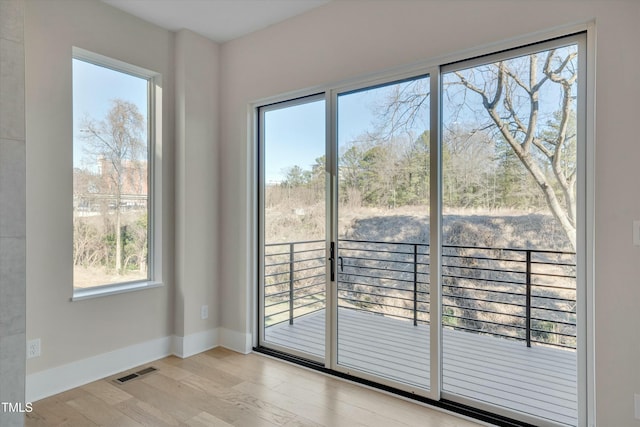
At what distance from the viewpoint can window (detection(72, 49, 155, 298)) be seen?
→ 9.54 feet

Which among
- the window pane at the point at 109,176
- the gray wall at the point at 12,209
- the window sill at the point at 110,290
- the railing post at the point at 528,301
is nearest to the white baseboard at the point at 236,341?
the window sill at the point at 110,290

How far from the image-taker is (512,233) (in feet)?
7.55

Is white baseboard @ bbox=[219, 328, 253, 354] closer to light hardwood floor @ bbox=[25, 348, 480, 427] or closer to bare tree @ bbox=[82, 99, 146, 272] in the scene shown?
light hardwood floor @ bbox=[25, 348, 480, 427]

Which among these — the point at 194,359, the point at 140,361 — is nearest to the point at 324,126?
the point at 194,359

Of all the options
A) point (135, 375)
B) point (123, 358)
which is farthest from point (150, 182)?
point (135, 375)

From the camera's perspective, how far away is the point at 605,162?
76.0 inches

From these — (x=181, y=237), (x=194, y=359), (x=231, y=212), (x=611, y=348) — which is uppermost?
(x=231, y=212)

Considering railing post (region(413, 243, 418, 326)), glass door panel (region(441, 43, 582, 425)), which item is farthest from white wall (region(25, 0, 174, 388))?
glass door panel (region(441, 43, 582, 425))

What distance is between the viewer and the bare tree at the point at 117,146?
3.01 meters

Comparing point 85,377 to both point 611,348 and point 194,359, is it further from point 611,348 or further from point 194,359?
point 611,348

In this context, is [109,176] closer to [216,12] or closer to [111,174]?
[111,174]

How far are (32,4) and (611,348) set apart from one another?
13.5ft

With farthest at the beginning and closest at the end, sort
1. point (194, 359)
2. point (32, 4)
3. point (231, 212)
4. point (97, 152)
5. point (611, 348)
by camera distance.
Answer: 1. point (231, 212)
2. point (194, 359)
3. point (97, 152)
4. point (32, 4)
5. point (611, 348)

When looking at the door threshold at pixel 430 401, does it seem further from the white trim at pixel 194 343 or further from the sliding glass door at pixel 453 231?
the white trim at pixel 194 343
